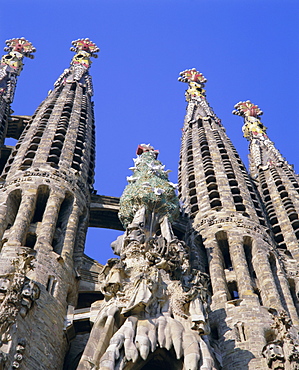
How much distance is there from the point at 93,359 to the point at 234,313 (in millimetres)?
9080

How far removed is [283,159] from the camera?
1953 inches

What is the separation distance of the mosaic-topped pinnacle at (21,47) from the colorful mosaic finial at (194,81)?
12.4m

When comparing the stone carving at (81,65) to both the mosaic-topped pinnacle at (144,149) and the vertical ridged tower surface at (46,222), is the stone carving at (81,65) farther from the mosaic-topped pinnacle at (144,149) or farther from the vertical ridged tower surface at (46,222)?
the mosaic-topped pinnacle at (144,149)

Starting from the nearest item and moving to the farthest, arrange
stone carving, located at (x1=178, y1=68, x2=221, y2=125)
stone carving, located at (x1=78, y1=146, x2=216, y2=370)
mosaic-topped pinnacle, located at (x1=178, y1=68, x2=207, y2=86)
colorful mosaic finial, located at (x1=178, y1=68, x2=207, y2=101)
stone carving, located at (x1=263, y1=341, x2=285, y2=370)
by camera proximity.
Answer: stone carving, located at (x1=78, y1=146, x2=216, y2=370) → stone carving, located at (x1=263, y1=341, x2=285, y2=370) → stone carving, located at (x1=178, y1=68, x2=221, y2=125) → colorful mosaic finial, located at (x1=178, y1=68, x2=207, y2=101) → mosaic-topped pinnacle, located at (x1=178, y1=68, x2=207, y2=86)

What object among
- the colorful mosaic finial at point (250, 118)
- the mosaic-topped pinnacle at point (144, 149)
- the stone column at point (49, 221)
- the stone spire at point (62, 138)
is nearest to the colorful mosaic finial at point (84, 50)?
the stone spire at point (62, 138)

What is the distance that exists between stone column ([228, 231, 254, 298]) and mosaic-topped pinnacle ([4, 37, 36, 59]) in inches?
1257

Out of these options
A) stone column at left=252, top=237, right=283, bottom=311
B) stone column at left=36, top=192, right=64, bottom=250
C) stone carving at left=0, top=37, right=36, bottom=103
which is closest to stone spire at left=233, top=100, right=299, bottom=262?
stone column at left=252, top=237, right=283, bottom=311

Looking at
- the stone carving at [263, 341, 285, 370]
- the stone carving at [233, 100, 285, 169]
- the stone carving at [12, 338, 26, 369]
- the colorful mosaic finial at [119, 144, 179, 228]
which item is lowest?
the stone carving at [12, 338, 26, 369]

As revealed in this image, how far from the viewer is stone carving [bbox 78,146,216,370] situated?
21278 mm

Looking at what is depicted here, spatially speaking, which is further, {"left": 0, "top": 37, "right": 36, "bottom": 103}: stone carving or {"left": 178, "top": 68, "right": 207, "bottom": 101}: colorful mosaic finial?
{"left": 178, "top": 68, "right": 207, "bottom": 101}: colorful mosaic finial

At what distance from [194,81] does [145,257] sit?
3818 centimetres

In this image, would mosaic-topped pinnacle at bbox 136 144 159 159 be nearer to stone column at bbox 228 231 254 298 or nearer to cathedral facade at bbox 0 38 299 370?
cathedral facade at bbox 0 38 299 370

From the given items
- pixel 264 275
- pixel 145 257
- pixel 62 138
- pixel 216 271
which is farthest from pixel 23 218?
pixel 62 138

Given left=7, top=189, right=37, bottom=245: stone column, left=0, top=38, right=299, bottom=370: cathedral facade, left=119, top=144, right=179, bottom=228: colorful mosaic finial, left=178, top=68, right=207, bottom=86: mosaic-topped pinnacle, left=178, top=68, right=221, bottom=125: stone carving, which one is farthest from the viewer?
left=178, top=68, right=207, bottom=86: mosaic-topped pinnacle
